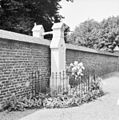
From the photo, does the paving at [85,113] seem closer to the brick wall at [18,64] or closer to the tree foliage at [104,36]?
the brick wall at [18,64]

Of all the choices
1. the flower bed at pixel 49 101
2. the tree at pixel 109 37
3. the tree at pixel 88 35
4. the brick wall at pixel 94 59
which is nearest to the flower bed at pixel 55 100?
the flower bed at pixel 49 101

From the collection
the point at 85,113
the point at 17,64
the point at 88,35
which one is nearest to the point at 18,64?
the point at 17,64

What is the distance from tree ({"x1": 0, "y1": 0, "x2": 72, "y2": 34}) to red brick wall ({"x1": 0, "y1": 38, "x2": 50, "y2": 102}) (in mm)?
6524

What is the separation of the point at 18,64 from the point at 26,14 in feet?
31.3

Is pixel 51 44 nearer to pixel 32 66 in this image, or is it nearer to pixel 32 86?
pixel 32 66

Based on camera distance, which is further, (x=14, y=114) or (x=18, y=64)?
(x=18, y=64)

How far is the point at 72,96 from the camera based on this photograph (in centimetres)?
607

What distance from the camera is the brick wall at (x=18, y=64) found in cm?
510

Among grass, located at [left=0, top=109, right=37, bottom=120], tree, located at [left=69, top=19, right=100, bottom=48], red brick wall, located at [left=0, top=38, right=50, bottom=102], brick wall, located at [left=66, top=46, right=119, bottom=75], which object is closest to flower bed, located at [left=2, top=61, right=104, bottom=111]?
grass, located at [left=0, top=109, right=37, bottom=120]

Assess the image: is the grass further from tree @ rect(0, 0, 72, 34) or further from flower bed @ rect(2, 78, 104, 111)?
tree @ rect(0, 0, 72, 34)

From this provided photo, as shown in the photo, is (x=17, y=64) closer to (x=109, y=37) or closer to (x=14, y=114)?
(x=14, y=114)

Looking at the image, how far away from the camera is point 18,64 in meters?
5.70

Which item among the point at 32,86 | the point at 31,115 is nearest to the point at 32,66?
the point at 32,86

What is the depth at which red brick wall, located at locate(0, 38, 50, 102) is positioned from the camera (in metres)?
5.09
